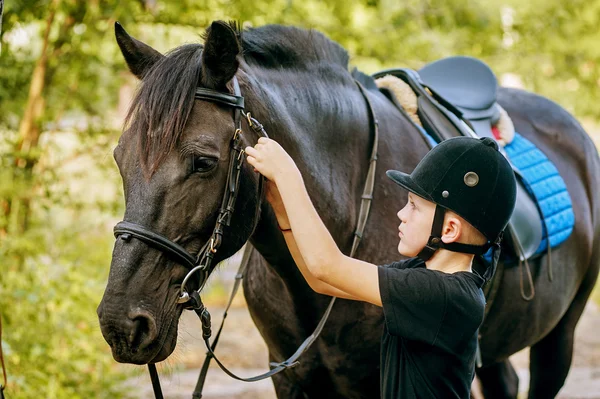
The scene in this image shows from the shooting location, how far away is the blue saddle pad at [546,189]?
3.42 metres

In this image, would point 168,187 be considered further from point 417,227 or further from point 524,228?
point 524,228

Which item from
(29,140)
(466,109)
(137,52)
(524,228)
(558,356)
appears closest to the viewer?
(137,52)

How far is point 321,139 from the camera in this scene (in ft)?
8.45

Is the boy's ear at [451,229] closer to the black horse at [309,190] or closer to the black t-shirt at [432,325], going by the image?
the black t-shirt at [432,325]

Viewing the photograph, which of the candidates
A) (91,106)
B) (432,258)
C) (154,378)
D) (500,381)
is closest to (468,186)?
(432,258)

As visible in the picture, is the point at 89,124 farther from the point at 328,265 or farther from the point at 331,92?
the point at 328,265

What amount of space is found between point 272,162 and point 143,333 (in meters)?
0.58

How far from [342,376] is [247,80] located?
1.16 metres

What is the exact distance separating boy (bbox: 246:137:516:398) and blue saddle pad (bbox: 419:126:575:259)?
1522 mm

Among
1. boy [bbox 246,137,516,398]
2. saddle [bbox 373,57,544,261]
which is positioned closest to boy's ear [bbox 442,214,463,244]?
boy [bbox 246,137,516,398]

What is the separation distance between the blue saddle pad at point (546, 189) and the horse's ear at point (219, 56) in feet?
5.96

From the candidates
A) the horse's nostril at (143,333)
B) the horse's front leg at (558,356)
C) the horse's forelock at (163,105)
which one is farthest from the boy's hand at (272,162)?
the horse's front leg at (558,356)

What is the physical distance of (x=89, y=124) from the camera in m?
5.58

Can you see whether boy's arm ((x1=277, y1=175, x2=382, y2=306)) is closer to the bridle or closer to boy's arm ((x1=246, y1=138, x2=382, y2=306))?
boy's arm ((x1=246, y1=138, x2=382, y2=306))
